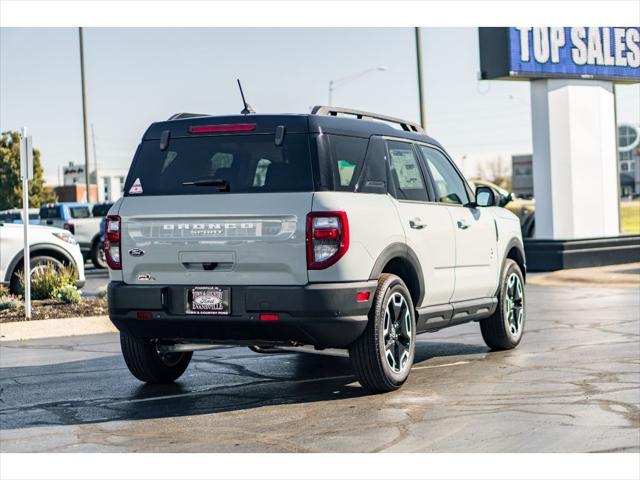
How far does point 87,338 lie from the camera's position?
13.0 metres

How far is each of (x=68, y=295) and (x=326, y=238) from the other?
8851 mm

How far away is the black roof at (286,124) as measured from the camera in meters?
7.75

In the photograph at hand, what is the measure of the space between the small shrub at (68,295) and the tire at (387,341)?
8248mm

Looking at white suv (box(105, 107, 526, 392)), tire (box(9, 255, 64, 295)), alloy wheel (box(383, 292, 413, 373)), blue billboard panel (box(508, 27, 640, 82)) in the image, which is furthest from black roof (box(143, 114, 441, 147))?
blue billboard panel (box(508, 27, 640, 82))

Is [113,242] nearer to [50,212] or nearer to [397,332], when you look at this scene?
[397,332]

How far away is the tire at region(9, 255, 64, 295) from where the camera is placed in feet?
52.6

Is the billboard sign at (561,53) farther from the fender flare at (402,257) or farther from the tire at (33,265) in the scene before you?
the fender flare at (402,257)

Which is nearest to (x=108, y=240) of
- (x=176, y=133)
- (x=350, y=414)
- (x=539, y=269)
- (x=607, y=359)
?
(x=176, y=133)

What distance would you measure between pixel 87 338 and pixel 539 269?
12284mm

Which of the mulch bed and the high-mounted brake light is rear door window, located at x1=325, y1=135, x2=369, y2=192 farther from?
the mulch bed

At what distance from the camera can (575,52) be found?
2264 centimetres

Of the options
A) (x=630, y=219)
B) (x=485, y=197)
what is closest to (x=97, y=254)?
(x=485, y=197)

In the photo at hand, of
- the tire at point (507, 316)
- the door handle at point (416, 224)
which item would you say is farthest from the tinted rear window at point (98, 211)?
the door handle at point (416, 224)

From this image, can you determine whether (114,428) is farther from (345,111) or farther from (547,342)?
(547,342)
